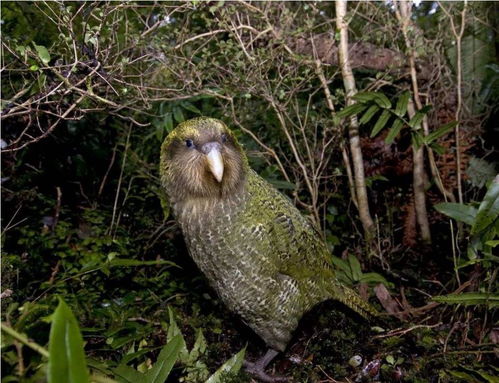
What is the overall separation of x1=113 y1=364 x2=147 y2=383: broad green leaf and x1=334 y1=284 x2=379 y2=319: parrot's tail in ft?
4.22

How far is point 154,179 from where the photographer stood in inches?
149

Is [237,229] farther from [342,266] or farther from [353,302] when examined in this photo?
[342,266]

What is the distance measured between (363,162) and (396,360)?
1.63 m

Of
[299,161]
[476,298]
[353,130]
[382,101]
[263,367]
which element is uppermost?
[382,101]

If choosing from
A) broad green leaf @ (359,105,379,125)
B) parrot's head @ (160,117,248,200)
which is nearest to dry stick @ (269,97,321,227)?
broad green leaf @ (359,105,379,125)

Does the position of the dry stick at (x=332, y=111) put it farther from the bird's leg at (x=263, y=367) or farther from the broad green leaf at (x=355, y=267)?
the bird's leg at (x=263, y=367)

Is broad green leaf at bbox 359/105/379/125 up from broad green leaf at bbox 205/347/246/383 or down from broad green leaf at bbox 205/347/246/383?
up

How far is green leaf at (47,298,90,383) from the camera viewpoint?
3.50ft

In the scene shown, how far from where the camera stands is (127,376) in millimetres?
1940

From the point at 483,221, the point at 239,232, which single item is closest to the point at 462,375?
the point at 483,221

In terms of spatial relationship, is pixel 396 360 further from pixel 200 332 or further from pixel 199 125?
pixel 199 125

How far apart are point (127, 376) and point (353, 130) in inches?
86.6

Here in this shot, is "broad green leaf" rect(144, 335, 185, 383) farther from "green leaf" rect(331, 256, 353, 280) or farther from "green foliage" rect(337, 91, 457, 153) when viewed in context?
"green foliage" rect(337, 91, 457, 153)

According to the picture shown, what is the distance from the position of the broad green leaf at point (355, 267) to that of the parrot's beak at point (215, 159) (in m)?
1.57
